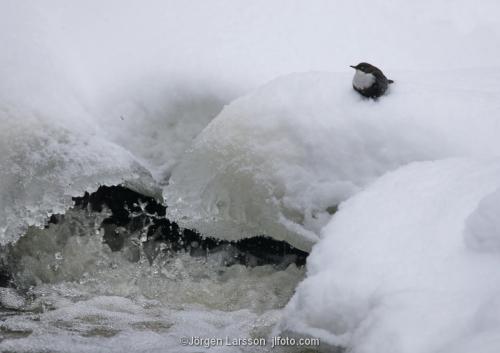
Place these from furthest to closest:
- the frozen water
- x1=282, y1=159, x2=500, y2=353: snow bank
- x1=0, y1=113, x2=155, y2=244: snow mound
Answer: x1=0, y1=113, x2=155, y2=244: snow mound, the frozen water, x1=282, y1=159, x2=500, y2=353: snow bank

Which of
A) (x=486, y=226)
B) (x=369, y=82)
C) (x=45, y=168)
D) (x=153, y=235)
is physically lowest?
(x=486, y=226)

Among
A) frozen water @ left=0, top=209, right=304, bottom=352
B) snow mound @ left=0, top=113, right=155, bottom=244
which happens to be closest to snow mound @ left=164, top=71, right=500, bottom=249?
frozen water @ left=0, top=209, right=304, bottom=352

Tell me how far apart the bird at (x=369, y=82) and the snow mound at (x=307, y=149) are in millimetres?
42

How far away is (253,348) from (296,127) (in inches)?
47.8

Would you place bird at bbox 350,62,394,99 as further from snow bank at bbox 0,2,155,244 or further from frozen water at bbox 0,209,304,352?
snow bank at bbox 0,2,155,244

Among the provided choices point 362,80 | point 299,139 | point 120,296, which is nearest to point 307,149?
point 299,139

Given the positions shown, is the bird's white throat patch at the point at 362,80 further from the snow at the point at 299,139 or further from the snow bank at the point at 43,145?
the snow bank at the point at 43,145

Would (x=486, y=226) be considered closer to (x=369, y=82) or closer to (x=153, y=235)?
(x=369, y=82)

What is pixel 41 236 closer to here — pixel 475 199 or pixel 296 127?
pixel 296 127

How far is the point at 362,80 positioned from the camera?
11.1 feet

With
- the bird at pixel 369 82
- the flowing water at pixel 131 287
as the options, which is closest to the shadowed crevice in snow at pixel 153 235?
the flowing water at pixel 131 287

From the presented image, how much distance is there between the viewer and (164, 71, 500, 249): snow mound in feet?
10.7

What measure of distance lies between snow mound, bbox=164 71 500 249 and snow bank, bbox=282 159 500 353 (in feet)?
0.88

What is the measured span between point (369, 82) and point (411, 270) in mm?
1302
